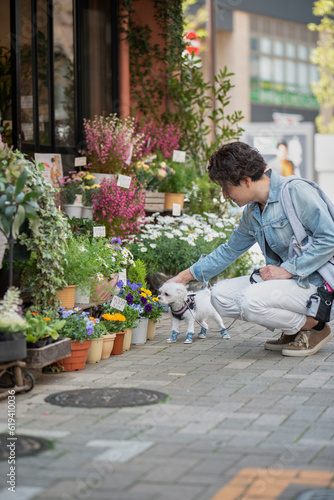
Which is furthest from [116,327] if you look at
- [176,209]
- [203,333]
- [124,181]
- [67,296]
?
[176,209]

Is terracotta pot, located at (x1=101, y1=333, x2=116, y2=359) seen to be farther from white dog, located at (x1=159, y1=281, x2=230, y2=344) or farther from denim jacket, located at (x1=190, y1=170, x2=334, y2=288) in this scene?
denim jacket, located at (x1=190, y1=170, x2=334, y2=288)

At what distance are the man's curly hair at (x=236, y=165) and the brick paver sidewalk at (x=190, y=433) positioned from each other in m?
1.40

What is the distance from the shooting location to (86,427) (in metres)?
4.06

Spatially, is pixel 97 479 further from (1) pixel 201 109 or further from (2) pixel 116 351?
(1) pixel 201 109

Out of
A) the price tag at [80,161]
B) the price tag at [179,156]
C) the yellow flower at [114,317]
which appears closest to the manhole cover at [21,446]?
the yellow flower at [114,317]

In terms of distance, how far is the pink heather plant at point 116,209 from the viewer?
7.76 m

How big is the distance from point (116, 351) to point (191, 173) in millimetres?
4164

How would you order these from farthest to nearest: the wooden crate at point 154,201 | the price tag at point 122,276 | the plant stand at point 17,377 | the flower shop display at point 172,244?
the wooden crate at point 154,201 < the flower shop display at point 172,244 < the price tag at point 122,276 < the plant stand at point 17,377

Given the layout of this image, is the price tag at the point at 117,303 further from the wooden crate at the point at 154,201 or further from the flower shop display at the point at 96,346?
the wooden crate at the point at 154,201

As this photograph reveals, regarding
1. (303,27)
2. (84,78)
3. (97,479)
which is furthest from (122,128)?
(303,27)

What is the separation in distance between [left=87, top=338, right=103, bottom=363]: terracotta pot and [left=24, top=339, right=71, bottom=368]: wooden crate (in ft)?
1.85

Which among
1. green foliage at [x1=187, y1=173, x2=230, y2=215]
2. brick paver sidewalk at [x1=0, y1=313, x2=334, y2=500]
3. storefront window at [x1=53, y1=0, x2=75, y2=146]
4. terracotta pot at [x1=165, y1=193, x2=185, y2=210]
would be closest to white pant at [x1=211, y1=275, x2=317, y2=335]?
brick paver sidewalk at [x1=0, y1=313, x2=334, y2=500]

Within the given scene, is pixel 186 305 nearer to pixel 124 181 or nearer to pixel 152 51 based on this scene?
A: pixel 124 181

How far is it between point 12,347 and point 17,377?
0.31 meters
